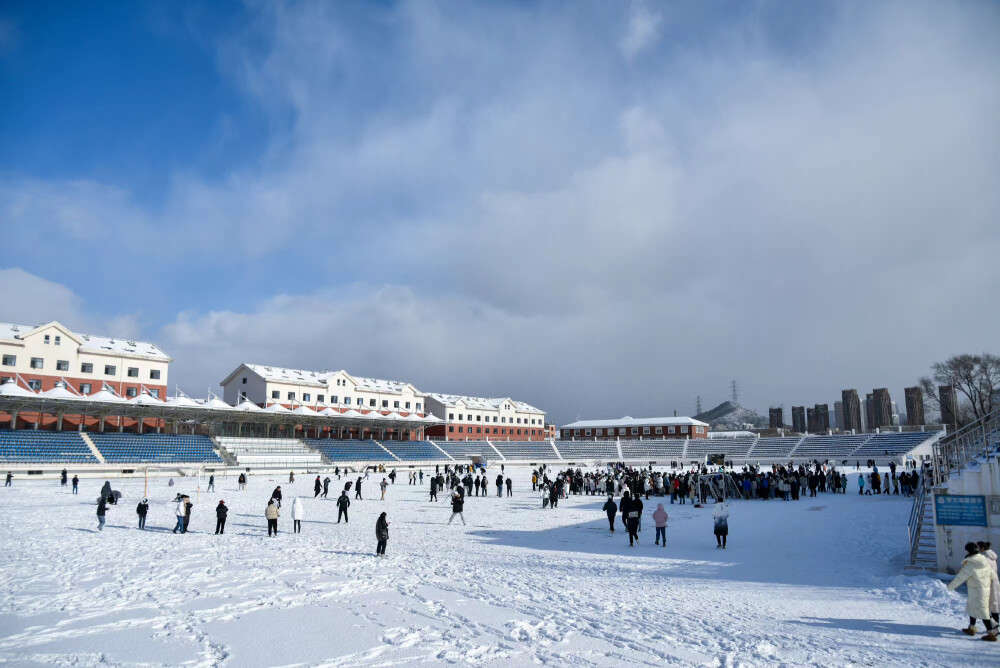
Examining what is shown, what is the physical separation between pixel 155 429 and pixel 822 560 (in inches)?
2603

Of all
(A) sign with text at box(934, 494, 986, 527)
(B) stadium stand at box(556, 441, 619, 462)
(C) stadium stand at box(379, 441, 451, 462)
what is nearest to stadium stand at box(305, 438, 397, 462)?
(C) stadium stand at box(379, 441, 451, 462)

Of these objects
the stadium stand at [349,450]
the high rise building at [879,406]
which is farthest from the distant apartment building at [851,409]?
the stadium stand at [349,450]

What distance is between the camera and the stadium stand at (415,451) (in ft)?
235

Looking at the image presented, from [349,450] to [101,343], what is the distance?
92.6ft

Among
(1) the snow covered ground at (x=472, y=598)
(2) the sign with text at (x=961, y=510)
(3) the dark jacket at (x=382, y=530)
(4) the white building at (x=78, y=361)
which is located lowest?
(1) the snow covered ground at (x=472, y=598)

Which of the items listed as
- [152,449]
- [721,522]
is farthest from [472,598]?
[152,449]

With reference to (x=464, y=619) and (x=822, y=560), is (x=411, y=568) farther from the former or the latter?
(x=822, y=560)

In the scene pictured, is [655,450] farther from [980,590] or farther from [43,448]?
[980,590]

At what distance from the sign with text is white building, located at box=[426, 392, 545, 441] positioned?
270ft

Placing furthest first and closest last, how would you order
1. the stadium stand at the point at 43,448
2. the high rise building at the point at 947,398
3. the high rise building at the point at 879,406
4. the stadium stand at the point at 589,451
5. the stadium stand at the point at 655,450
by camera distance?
1. the high rise building at the point at 879,406
2. the stadium stand at the point at 589,451
3. the stadium stand at the point at 655,450
4. the high rise building at the point at 947,398
5. the stadium stand at the point at 43,448

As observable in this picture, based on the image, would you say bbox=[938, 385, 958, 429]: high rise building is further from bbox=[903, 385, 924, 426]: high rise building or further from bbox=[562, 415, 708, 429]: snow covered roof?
bbox=[903, 385, 924, 426]: high rise building

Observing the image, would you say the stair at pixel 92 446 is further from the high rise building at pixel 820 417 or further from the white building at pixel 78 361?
the high rise building at pixel 820 417

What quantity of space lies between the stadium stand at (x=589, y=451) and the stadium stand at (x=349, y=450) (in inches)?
1188

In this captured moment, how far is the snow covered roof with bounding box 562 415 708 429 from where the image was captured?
325 ft
